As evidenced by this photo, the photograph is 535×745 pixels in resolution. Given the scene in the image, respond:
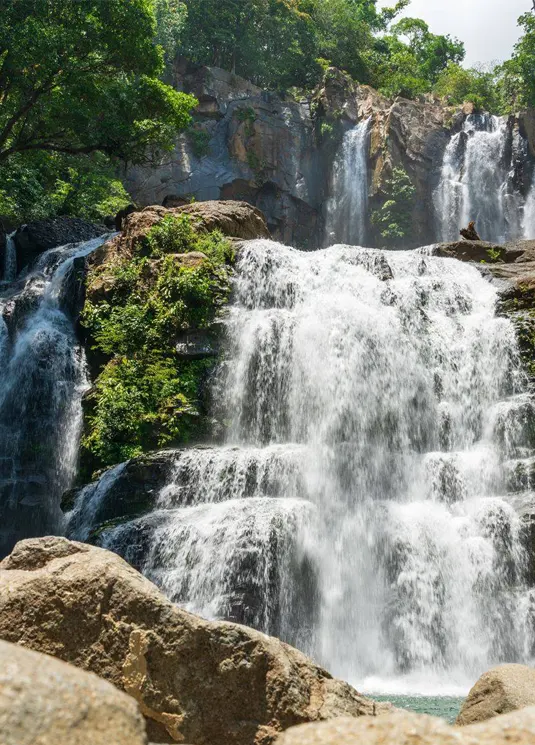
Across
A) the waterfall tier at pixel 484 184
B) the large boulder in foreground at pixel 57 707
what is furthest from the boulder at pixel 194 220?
the large boulder in foreground at pixel 57 707

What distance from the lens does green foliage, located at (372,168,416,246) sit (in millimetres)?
33875

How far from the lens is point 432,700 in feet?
29.5

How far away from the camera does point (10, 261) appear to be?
22141mm

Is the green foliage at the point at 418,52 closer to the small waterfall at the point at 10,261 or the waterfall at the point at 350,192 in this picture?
the waterfall at the point at 350,192

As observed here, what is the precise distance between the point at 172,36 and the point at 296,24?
6.66 metres

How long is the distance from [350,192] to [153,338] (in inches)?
846

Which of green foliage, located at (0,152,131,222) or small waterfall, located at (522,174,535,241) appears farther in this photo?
small waterfall, located at (522,174,535,241)

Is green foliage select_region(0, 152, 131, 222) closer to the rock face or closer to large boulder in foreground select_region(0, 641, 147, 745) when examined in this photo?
the rock face

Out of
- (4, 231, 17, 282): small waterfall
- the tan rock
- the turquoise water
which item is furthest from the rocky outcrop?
the tan rock

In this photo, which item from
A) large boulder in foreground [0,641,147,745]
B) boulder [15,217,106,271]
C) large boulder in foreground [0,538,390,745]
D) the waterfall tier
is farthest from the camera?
the waterfall tier

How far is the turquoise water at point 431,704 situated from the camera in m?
8.00

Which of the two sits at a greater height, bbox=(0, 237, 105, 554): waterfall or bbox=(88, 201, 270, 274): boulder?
bbox=(88, 201, 270, 274): boulder

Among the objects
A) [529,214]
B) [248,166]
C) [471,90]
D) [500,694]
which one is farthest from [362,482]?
[471,90]

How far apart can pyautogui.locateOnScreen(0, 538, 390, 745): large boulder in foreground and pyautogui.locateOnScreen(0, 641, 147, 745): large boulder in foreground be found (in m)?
1.69
